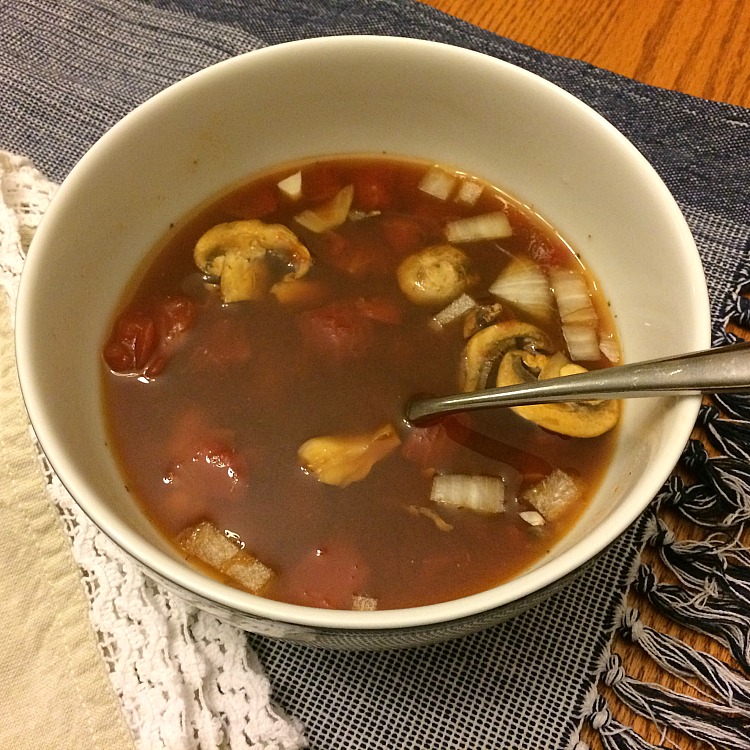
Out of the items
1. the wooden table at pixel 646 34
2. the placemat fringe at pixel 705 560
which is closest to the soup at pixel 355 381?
the placemat fringe at pixel 705 560

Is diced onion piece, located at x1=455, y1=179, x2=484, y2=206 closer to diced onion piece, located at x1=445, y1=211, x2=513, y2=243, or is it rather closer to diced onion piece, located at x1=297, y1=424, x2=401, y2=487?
diced onion piece, located at x1=445, y1=211, x2=513, y2=243

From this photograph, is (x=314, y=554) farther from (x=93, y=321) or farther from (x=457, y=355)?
(x=93, y=321)

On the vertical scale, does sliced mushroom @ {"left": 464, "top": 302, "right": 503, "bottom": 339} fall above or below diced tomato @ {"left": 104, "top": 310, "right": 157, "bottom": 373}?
above

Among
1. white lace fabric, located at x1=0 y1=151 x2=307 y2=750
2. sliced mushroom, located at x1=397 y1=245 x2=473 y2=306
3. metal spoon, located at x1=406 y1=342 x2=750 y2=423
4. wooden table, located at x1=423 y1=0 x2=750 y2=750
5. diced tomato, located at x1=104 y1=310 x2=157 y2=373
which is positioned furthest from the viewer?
wooden table, located at x1=423 y1=0 x2=750 y2=750

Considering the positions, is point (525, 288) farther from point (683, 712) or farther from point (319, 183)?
point (683, 712)

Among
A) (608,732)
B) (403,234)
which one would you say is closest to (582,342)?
(403,234)

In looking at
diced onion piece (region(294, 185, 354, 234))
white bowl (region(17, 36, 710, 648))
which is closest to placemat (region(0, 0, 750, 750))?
white bowl (region(17, 36, 710, 648))
